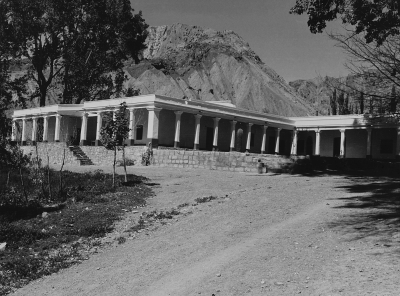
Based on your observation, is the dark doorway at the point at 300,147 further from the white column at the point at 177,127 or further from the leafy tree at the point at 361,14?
the leafy tree at the point at 361,14

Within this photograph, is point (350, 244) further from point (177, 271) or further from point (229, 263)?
point (177, 271)

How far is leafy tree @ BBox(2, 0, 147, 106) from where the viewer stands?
39375 millimetres

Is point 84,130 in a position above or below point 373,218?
above

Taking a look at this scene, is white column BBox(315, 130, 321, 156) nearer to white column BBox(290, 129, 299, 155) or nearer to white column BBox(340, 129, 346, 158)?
white column BBox(340, 129, 346, 158)

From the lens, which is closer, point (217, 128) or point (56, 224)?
point (56, 224)

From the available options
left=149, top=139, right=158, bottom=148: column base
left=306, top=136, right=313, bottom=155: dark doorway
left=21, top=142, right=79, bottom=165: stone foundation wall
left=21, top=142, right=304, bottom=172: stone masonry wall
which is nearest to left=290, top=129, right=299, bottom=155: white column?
left=306, top=136, right=313, bottom=155: dark doorway

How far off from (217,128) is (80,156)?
11.7 metres

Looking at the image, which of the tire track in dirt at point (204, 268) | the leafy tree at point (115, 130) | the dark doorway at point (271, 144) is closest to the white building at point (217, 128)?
the dark doorway at point (271, 144)

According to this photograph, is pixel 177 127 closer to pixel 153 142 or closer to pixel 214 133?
pixel 153 142

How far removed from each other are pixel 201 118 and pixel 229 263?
30.8 meters

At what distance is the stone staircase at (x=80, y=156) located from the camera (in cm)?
3120

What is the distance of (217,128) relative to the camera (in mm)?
36750

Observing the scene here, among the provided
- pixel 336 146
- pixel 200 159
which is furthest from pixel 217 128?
pixel 336 146

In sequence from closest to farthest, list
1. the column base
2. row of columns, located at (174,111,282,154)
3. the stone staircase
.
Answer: the column base → the stone staircase → row of columns, located at (174,111,282,154)
